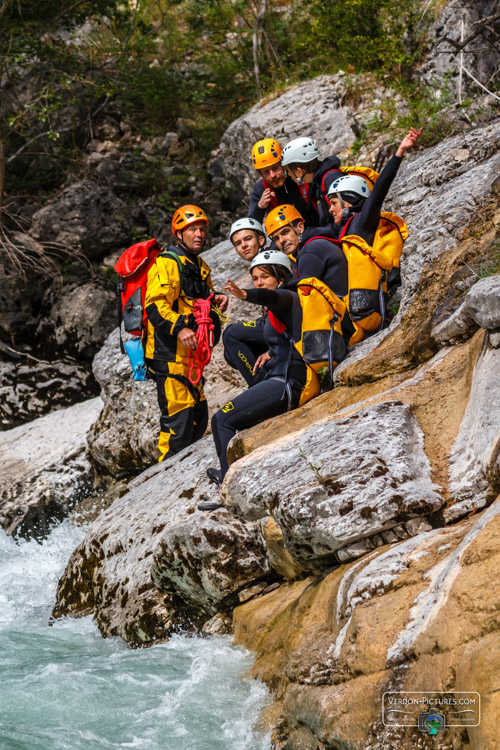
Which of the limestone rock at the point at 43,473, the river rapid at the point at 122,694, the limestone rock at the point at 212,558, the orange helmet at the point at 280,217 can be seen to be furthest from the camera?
the limestone rock at the point at 43,473

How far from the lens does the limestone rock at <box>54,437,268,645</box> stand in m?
5.28

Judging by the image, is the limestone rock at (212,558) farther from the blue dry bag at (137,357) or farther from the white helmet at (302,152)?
the white helmet at (302,152)

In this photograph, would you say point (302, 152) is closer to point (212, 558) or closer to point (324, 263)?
point (324, 263)

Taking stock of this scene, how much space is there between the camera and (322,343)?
594 centimetres

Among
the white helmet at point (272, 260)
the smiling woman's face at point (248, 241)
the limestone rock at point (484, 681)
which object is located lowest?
the limestone rock at point (484, 681)

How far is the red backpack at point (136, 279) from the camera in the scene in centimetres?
777

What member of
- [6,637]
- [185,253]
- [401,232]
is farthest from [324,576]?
[185,253]

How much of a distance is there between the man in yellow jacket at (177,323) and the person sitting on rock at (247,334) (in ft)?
1.49

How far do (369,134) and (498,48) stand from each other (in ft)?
7.27

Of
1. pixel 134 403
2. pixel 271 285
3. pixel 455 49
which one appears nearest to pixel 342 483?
pixel 271 285

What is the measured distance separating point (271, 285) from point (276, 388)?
39.2 inches

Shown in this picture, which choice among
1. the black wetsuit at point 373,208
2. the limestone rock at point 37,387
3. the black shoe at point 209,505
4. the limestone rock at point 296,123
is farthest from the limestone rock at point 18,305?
the black shoe at point 209,505

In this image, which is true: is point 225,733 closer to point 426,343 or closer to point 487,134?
point 426,343

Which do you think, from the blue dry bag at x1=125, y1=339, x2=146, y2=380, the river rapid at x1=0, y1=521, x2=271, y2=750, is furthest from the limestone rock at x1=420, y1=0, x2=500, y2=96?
the river rapid at x1=0, y1=521, x2=271, y2=750
